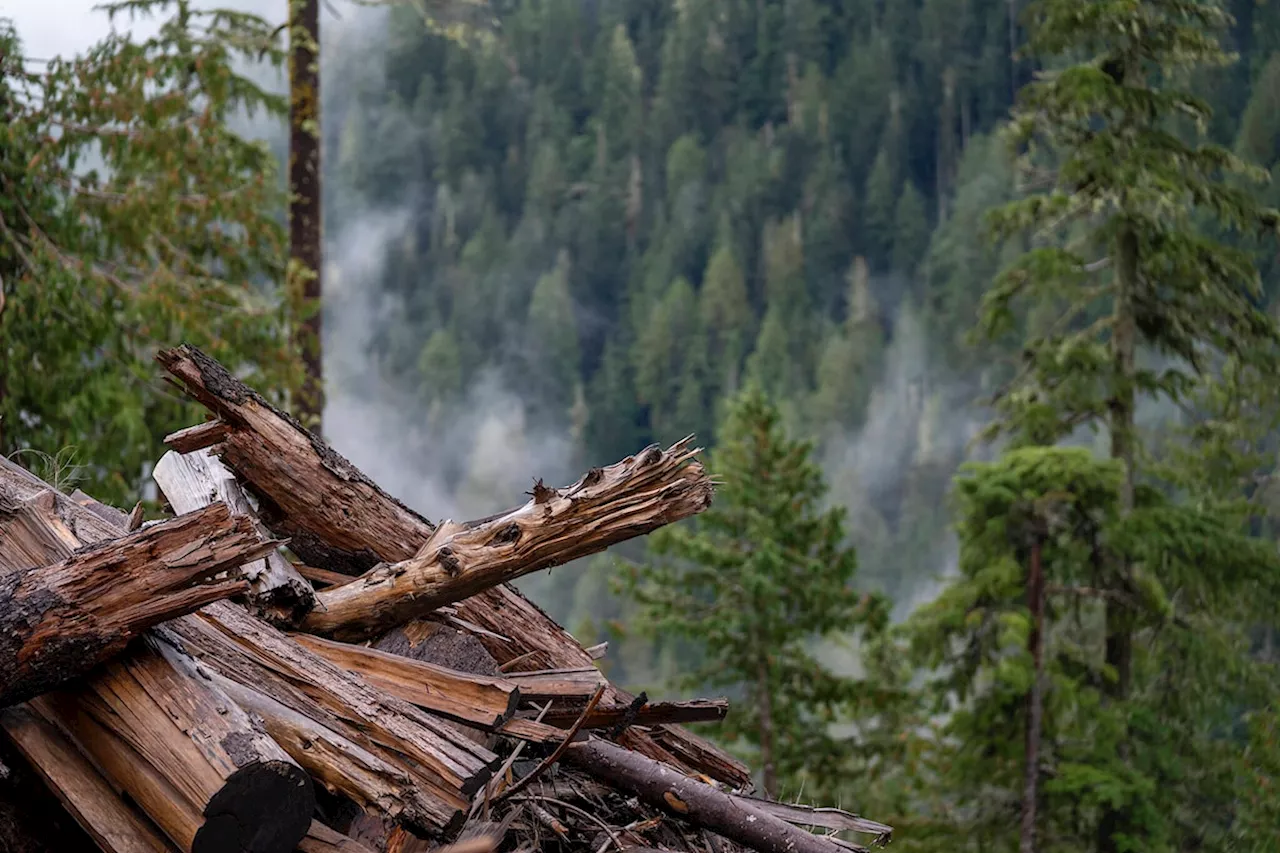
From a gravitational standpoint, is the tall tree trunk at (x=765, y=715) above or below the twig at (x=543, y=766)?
above

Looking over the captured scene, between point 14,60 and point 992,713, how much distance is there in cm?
1351

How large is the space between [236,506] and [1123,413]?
53.4 feet

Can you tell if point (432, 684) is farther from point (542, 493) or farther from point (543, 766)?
point (542, 493)

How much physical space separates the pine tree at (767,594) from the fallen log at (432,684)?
55.2ft

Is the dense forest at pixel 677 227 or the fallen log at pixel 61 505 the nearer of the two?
the fallen log at pixel 61 505

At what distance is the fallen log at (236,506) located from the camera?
362 cm

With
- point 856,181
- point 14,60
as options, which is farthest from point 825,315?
point 14,60

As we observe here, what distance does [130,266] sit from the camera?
39.3ft

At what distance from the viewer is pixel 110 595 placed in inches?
113

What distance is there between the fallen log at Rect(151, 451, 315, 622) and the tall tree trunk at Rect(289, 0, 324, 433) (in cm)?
895

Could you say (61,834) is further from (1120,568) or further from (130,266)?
(1120,568)

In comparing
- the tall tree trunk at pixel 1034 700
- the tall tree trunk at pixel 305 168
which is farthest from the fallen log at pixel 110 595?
the tall tree trunk at pixel 1034 700

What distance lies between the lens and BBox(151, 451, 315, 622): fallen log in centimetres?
362

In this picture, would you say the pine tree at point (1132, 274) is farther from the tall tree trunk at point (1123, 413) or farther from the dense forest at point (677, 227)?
the dense forest at point (677, 227)
